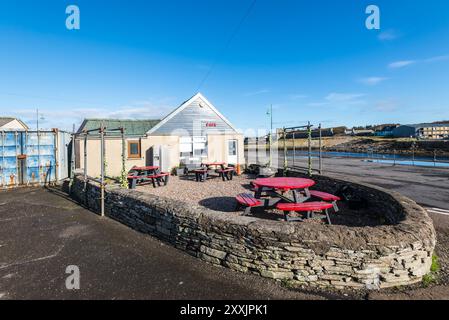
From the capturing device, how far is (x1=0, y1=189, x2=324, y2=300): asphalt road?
3461 mm

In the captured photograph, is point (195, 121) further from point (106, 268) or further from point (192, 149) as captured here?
point (106, 268)

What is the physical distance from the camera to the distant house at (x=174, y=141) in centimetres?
1470

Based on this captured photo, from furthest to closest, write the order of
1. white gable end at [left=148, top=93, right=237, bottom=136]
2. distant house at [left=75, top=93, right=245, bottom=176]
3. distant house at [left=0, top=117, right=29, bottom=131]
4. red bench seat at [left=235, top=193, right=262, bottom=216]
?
distant house at [left=0, top=117, right=29, bottom=131] → white gable end at [left=148, top=93, right=237, bottom=136] → distant house at [left=75, top=93, right=245, bottom=176] → red bench seat at [left=235, top=193, right=262, bottom=216]

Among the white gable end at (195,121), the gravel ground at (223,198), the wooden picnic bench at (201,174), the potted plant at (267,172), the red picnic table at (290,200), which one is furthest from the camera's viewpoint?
the white gable end at (195,121)

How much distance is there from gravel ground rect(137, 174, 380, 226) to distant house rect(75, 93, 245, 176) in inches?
143

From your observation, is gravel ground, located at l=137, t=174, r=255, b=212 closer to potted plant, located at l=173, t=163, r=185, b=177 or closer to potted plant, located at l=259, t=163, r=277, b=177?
potted plant, located at l=259, t=163, r=277, b=177

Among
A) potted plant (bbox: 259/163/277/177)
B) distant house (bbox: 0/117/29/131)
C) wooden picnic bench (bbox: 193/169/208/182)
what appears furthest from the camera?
distant house (bbox: 0/117/29/131)

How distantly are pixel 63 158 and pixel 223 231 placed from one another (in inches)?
537

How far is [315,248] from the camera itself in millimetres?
3488

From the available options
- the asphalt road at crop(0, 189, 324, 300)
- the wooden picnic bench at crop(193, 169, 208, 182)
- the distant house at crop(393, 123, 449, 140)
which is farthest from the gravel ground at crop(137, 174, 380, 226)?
the distant house at crop(393, 123, 449, 140)

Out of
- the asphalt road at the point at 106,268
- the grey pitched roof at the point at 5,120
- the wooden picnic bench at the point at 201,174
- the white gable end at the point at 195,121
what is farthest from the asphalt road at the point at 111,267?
the grey pitched roof at the point at 5,120

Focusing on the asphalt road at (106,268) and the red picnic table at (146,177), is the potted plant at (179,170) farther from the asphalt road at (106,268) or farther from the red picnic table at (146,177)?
the asphalt road at (106,268)

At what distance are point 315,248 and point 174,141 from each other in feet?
46.3
